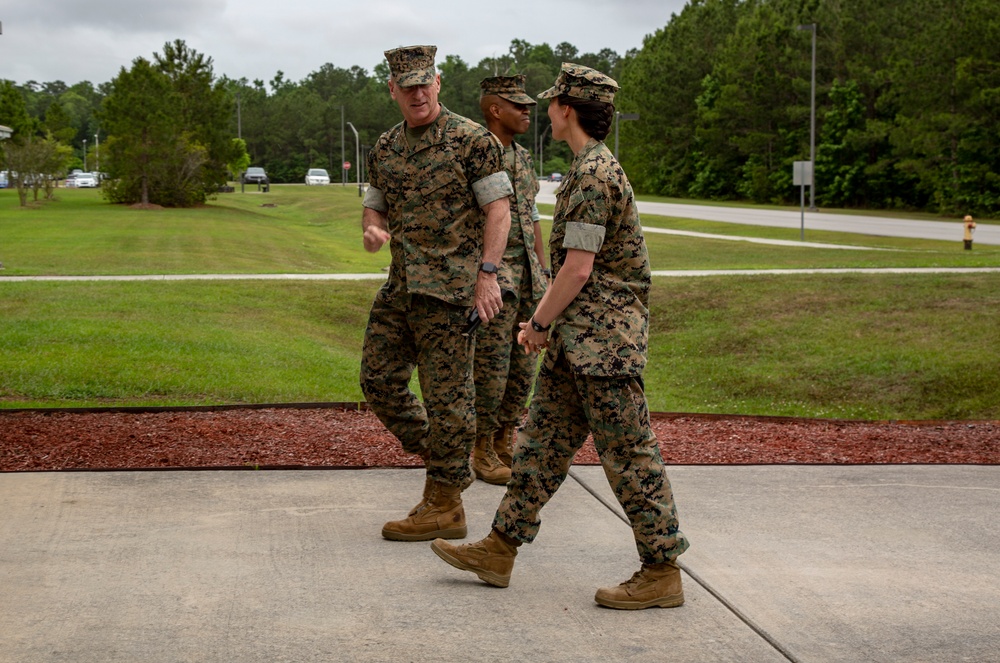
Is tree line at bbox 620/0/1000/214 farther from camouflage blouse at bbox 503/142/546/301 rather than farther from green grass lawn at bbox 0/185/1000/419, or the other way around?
camouflage blouse at bbox 503/142/546/301

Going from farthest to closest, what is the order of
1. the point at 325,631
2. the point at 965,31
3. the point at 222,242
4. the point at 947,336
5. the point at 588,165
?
1. the point at 965,31
2. the point at 222,242
3. the point at 947,336
4. the point at 588,165
5. the point at 325,631

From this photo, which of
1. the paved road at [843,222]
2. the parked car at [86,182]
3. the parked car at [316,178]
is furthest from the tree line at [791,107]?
the parked car at [316,178]

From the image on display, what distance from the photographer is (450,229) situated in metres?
5.11

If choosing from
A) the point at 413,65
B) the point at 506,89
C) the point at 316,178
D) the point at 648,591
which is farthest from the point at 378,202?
the point at 316,178

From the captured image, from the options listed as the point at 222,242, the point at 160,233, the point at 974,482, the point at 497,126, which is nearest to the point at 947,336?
the point at 974,482

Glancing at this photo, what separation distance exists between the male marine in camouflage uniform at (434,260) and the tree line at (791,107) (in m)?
22.5

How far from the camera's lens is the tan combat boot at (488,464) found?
6270 mm

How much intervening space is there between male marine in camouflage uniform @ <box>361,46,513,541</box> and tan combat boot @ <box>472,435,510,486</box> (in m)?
0.99

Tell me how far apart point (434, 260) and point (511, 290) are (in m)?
0.93

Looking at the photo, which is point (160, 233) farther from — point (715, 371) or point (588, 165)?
point (588, 165)

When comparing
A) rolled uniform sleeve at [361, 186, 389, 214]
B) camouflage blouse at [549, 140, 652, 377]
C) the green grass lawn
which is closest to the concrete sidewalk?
camouflage blouse at [549, 140, 652, 377]

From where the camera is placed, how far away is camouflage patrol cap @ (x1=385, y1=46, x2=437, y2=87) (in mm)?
4980

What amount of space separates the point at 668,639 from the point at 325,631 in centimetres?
118

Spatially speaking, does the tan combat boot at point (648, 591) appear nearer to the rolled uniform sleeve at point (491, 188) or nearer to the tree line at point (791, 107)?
the rolled uniform sleeve at point (491, 188)
